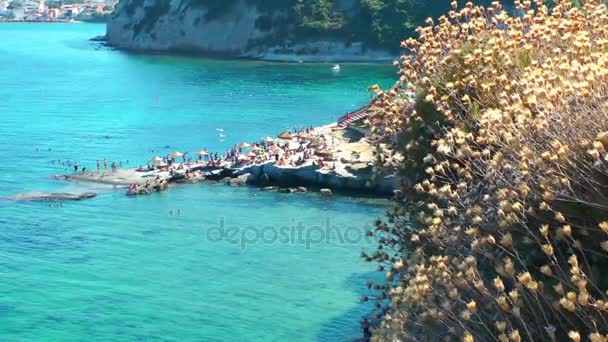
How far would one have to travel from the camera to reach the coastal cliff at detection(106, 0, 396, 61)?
146000mm

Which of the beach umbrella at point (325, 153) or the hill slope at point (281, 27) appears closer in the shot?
the beach umbrella at point (325, 153)

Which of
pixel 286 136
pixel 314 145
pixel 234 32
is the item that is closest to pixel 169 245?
pixel 314 145

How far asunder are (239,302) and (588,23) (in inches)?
908

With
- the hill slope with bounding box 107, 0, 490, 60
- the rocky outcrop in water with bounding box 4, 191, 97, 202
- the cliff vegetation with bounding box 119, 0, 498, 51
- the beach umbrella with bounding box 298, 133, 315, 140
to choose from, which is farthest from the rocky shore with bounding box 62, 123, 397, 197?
the hill slope with bounding box 107, 0, 490, 60

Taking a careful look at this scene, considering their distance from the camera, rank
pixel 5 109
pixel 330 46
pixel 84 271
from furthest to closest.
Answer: pixel 330 46 → pixel 5 109 → pixel 84 271

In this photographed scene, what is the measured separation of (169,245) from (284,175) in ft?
51.9

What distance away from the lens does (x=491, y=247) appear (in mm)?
14914

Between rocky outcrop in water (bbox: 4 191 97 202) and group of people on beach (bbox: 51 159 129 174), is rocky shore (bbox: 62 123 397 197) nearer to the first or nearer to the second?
group of people on beach (bbox: 51 159 129 174)

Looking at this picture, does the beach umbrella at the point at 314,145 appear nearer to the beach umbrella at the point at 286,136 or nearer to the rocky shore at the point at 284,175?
the rocky shore at the point at 284,175

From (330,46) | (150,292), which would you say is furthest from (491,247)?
(330,46)

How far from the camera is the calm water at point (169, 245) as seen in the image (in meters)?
37.5

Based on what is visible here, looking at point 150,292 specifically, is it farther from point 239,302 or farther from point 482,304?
point 482,304

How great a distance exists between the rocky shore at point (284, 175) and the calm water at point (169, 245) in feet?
6.01

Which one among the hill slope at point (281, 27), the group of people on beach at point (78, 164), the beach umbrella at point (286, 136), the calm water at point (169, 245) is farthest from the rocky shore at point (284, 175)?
the hill slope at point (281, 27)
